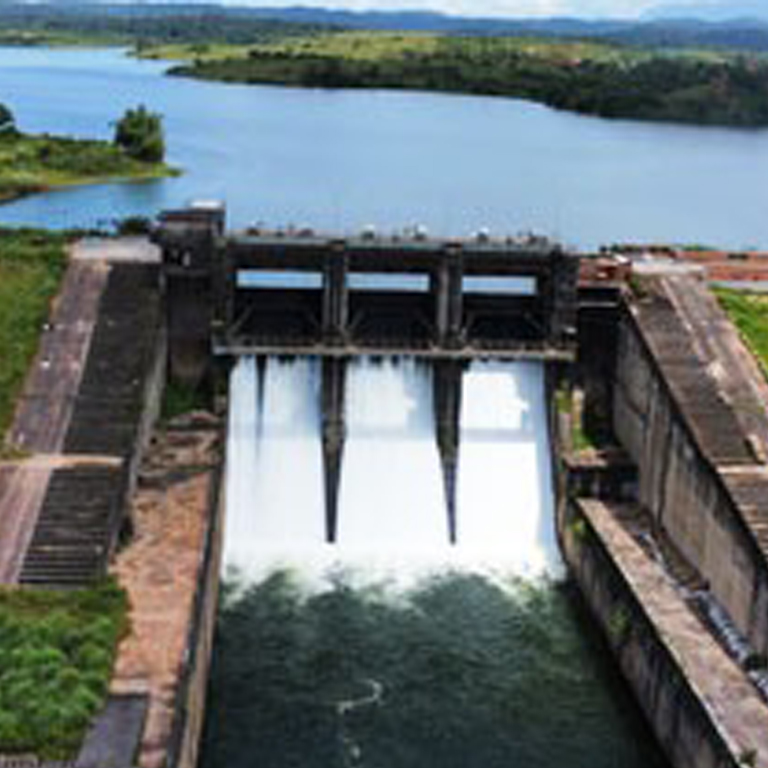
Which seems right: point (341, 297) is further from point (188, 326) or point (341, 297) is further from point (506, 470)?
point (506, 470)

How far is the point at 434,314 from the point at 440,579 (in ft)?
33.9

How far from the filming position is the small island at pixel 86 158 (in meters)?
102

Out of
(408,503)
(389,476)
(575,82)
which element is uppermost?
(575,82)

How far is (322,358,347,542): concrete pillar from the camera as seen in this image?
4388cm

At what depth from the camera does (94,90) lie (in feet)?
603

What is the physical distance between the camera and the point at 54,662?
27.8 metres

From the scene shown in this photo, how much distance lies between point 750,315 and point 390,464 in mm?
14561

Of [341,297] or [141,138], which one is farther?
[141,138]

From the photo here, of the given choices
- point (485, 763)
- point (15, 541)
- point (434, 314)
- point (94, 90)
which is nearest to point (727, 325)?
point (434, 314)

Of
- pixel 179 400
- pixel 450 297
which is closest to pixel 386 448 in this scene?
pixel 450 297

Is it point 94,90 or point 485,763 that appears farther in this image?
point 94,90

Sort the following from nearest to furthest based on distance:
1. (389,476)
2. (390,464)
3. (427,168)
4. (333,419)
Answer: (389,476)
(390,464)
(333,419)
(427,168)

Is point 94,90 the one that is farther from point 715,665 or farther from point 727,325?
point 715,665

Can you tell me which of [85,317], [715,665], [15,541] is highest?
[85,317]
